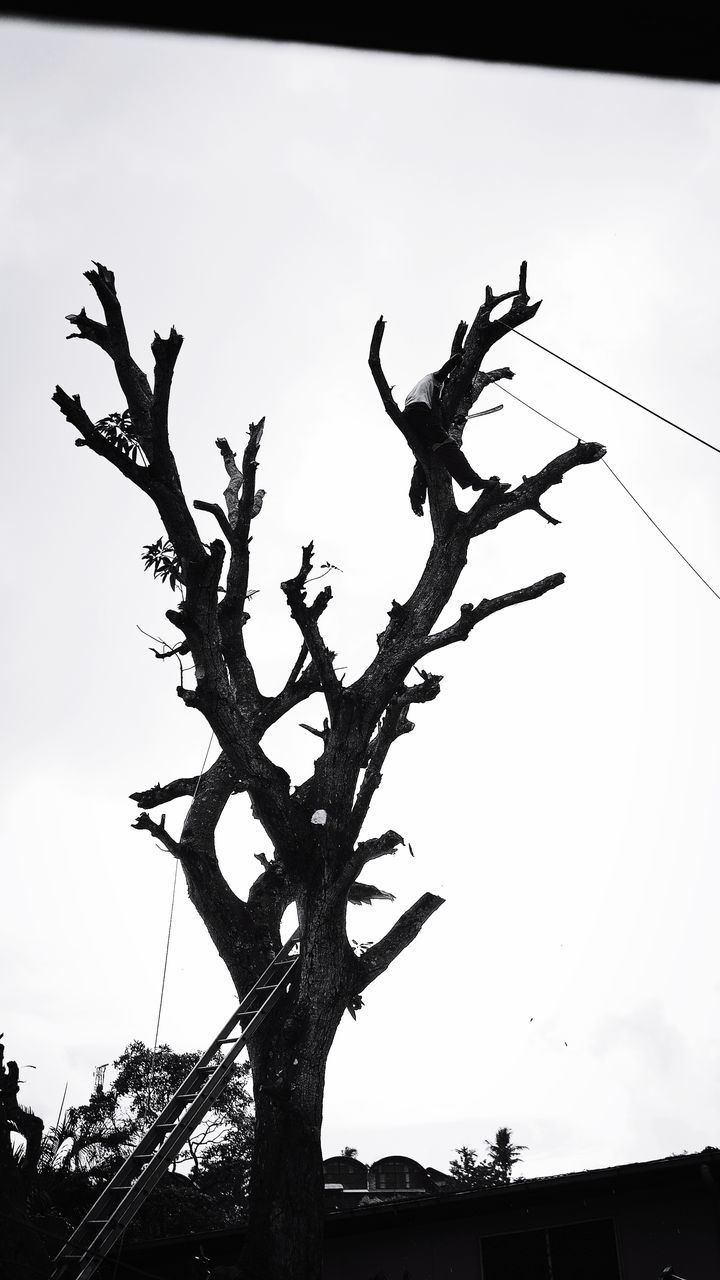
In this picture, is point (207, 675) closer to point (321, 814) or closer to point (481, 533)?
point (321, 814)

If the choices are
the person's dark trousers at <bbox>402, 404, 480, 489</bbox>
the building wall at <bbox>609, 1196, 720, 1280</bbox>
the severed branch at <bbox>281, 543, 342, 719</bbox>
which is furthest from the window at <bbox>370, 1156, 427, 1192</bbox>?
the person's dark trousers at <bbox>402, 404, 480, 489</bbox>

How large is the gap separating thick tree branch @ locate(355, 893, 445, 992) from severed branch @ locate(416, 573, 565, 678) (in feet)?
5.95

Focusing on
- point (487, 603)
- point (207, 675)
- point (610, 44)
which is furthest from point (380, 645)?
point (610, 44)

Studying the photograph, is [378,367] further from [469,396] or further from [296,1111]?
[296,1111]

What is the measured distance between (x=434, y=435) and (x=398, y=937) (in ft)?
13.0

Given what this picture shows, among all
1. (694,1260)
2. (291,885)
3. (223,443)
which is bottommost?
(694,1260)

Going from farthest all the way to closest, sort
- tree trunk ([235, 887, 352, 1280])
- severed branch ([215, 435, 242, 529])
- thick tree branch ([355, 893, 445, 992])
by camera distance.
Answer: severed branch ([215, 435, 242, 529]), thick tree branch ([355, 893, 445, 992]), tree trunk ([235, 887, 352, 1280])

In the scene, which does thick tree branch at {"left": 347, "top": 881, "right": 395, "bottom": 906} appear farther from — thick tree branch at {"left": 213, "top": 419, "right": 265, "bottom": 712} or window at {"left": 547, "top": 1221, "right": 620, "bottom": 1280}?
window at {"left": 547, "top": 1221, "right": 620, "bottom": 1280}

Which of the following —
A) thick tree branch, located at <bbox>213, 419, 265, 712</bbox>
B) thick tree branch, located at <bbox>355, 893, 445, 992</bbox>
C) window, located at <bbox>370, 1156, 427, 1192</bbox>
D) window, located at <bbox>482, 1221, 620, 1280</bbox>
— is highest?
thick tree branch, located at <bbox>213, 419, 265, 712</bbox>

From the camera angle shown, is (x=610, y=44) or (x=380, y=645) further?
(x=380, y=645)

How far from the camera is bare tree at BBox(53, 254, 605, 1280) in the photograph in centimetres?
575

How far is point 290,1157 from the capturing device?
5609 mm

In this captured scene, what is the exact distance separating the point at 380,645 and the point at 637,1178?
5.56 meters

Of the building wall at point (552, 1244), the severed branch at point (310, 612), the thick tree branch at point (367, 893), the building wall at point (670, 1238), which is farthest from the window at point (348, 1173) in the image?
the severed branch at point (310, 612)
